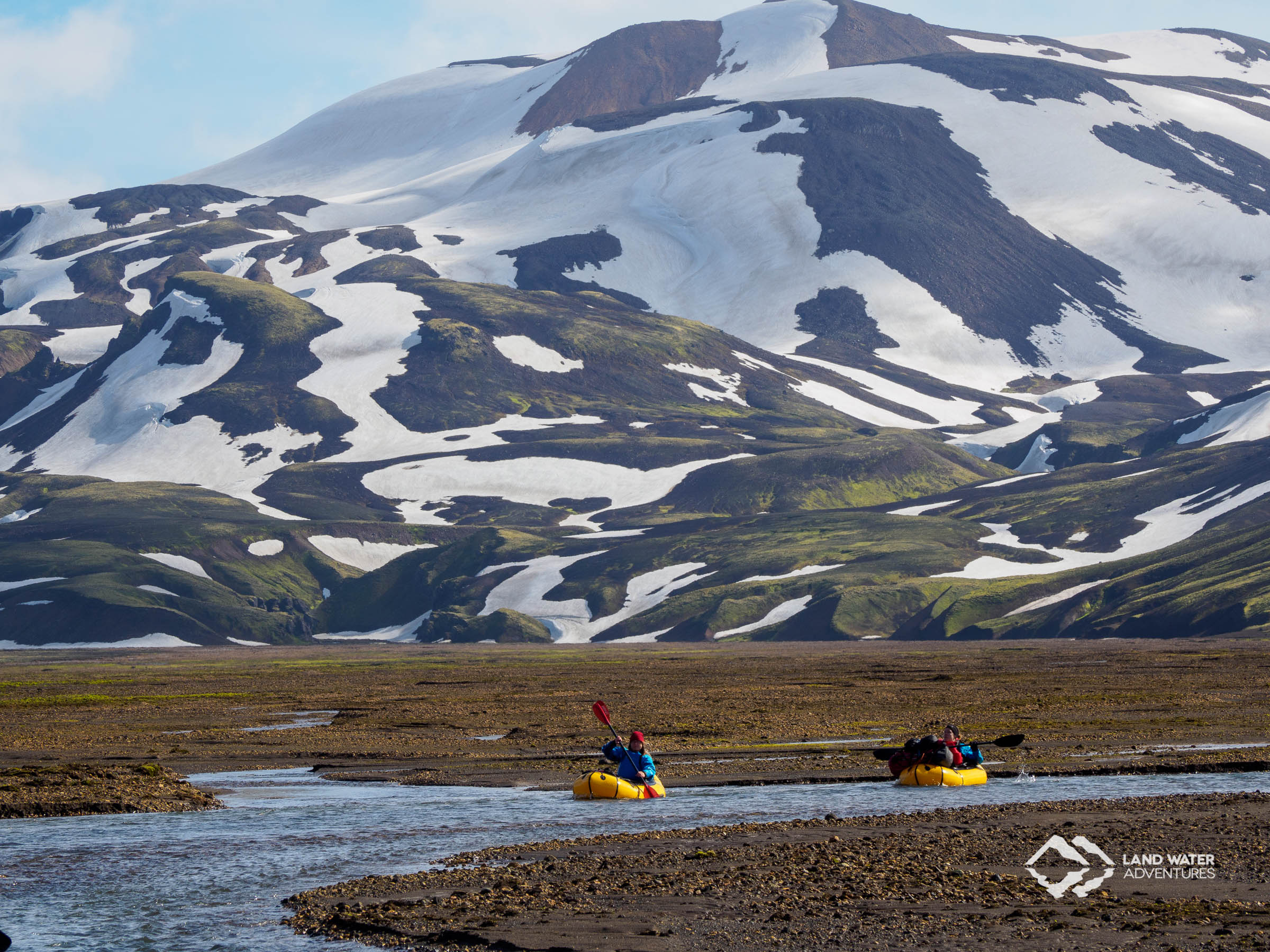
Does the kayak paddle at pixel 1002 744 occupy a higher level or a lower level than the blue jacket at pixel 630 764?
lower

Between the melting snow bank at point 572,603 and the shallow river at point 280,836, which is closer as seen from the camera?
the shallow river at point 280,836

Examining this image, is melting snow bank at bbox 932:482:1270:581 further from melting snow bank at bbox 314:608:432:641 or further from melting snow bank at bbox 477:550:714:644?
melting snow bank at bbox 314:608:432:641

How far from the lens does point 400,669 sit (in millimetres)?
130500

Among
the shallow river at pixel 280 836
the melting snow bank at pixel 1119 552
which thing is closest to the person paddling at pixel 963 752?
the shallow river at pixel 280 836

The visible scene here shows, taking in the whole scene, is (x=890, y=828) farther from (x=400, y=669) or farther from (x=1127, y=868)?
(x=400, y=669)

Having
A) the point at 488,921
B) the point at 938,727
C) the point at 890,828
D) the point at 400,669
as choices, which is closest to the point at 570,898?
the point at 488,921

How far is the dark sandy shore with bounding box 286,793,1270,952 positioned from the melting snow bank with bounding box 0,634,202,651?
5962 inches

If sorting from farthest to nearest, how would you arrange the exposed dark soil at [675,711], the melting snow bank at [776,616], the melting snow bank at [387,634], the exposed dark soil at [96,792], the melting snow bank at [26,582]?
the melting snow bank at [387,634] → the melting snow bank at [26,582] → the melting snow bank at [776,616] → the exposed dark soil at [675,711] → the exposed dark soil at [96,792]

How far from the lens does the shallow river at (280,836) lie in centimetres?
2859

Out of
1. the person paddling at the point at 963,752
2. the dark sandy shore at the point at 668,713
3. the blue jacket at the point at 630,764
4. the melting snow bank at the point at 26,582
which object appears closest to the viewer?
the blue jacket at the point at 630,764

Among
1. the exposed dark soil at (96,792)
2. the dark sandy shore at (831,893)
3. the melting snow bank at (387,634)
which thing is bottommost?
the melting snow bank at (387,634)

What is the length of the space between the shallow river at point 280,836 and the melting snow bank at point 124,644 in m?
132

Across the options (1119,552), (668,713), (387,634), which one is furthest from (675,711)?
(1119,552)

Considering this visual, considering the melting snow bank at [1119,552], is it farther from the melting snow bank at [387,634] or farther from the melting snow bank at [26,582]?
the melting snow bank at [26,582]
